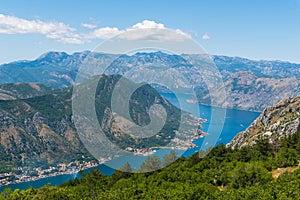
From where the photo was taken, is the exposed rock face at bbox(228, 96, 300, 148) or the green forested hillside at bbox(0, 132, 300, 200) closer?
the green forested hillside at bbox(0, 132, 300, 200)

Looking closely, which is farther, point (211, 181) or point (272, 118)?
point (272, 118)

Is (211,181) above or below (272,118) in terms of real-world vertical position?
above

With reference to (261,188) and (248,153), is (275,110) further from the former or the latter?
(261,188)

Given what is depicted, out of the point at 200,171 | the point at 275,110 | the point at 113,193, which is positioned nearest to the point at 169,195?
the point at 113,193

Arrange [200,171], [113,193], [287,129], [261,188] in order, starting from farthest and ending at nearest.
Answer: [287,129] → [200,171] → [113,193] → [261,188]

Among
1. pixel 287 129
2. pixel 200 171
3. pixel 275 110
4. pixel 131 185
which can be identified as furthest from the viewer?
pixel 275 110

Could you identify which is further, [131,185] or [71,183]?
[71,183]

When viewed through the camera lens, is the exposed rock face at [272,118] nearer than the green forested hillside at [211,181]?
No

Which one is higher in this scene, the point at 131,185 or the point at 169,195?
the point at 169,195
